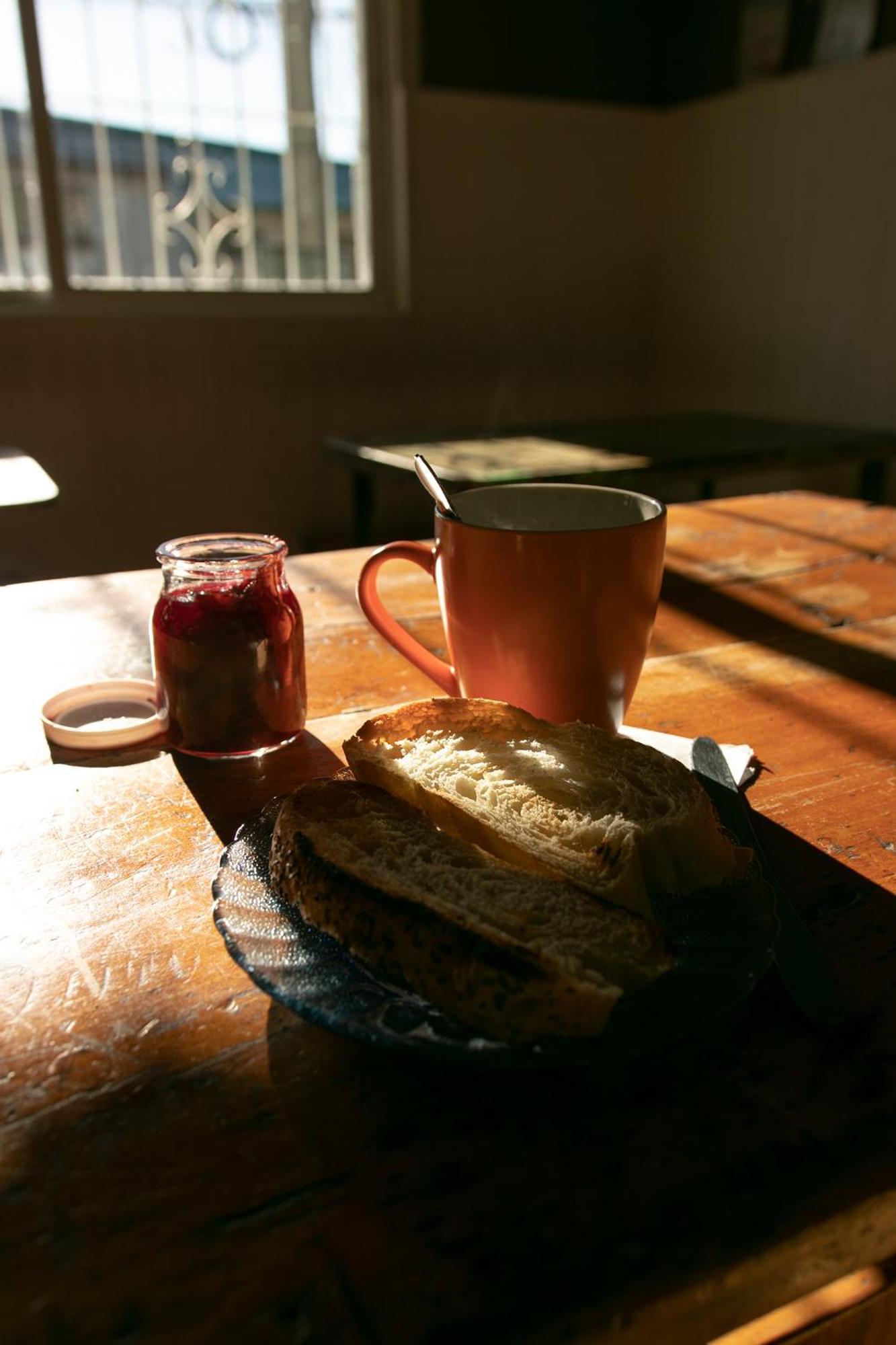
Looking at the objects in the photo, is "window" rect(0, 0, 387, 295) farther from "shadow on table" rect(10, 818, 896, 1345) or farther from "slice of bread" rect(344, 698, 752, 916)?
"shadow on table" rect(10, 818, 896, 1345)

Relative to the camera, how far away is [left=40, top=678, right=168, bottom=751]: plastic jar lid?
0.65 meters

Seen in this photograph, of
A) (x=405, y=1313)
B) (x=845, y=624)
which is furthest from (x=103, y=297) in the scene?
(x=405, y=1313)

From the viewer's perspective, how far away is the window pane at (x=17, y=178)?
2.83 metres

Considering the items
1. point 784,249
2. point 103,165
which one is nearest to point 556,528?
point 103,165

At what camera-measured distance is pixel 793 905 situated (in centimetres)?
47

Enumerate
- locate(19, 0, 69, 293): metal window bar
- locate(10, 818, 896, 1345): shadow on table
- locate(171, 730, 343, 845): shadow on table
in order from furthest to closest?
locate(19, 0, 69, 293): metal window bar < locate(171, 730, 343, 845): shadow on table < locate(10, 818, 896, 1345): shadow on table

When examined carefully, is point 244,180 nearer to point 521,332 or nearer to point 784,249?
point 521,332

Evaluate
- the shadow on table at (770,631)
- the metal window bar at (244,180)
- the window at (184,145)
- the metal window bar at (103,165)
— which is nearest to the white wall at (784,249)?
the window at (184,145)

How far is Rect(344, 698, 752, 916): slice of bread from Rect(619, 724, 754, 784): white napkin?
0.09 m

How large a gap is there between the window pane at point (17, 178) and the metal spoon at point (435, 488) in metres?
2.89

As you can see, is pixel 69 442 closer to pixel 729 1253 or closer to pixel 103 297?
pixel 103 297

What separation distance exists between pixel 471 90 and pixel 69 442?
1.90 m

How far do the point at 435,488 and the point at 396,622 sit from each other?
0.10 m

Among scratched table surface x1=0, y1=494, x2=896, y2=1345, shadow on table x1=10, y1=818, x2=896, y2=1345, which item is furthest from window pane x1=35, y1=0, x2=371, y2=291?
shadow on table x1=10, y1=818, x2=896, y2=1345
